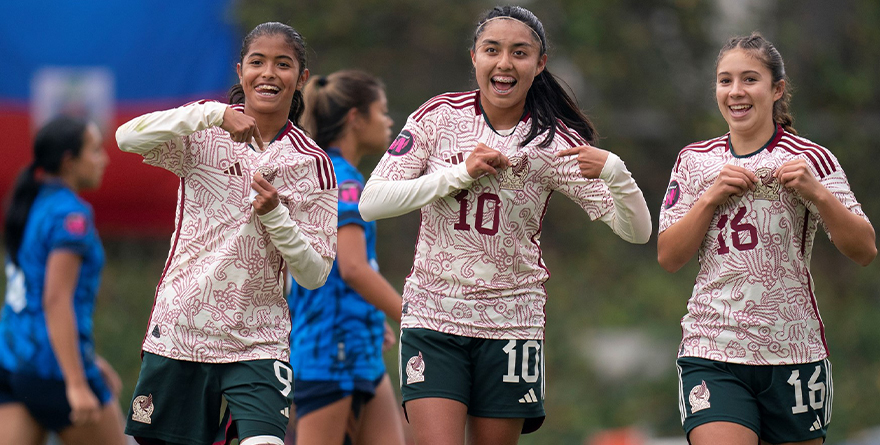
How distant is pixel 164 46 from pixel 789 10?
21.0 feet

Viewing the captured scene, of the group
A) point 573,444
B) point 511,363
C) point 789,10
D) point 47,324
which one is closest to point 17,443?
point 47,324

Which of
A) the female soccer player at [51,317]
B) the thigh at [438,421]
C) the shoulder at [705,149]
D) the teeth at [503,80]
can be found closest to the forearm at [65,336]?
the female soccer player at [51,317]

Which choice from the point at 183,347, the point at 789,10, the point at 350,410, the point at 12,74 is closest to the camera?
the point at 183,347

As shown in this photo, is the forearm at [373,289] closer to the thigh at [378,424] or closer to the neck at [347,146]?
the thigh at [378,424]

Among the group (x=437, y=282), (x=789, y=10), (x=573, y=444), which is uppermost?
(x=789, y=10)

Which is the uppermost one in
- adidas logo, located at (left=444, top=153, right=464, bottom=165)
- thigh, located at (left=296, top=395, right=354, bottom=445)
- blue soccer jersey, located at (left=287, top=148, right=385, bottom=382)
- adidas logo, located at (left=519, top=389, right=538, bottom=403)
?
adidas logo, located at (left=444, top=153, right=464, bottom=165)

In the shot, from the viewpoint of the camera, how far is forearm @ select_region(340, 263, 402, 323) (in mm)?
4688

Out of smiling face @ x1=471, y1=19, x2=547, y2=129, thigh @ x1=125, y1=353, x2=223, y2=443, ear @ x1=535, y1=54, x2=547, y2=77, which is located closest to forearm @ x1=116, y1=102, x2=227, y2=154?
thigh @ x1=125, y1=353, x2=223, y2=443

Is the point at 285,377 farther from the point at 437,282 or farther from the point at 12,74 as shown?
the point at 12,74

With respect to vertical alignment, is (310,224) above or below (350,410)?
above

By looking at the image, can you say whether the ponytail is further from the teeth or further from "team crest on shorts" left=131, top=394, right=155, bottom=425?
the teeth

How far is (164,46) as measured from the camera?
9766 millimetres

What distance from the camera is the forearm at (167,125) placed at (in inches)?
148

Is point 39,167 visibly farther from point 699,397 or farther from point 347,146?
point 699,397
